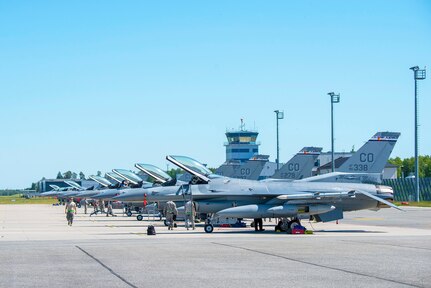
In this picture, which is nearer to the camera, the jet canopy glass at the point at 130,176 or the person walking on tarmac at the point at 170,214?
the person walking on tarmac at the point at 170,214

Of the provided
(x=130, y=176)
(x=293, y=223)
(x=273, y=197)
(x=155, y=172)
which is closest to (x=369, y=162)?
(x=273, y=197)

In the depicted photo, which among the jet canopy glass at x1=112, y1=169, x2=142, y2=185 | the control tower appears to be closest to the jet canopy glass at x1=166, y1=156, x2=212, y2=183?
the jet canopy glass at x1=112, y1=169, x2=142, y2=185

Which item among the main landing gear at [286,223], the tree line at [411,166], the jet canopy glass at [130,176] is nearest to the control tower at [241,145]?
the tree line at [411,166]

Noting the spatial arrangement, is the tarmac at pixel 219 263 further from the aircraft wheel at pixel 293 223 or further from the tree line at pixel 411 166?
the tree line at pixel 411 166

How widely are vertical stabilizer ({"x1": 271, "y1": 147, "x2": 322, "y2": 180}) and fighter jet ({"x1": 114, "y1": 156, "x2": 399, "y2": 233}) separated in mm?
6485

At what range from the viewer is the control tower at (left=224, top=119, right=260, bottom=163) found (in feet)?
380

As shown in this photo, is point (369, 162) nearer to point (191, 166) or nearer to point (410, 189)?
point (191, 166)

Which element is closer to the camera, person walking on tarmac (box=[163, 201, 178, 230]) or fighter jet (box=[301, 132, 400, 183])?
fighter jet (box=[301, 132, 400, 183])

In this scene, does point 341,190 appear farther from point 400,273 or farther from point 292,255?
point 400,273

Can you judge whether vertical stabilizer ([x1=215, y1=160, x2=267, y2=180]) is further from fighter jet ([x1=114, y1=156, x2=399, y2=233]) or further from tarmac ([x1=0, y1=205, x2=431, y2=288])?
tarmac ([x1=0, y1=205, x2=431, y2=288])


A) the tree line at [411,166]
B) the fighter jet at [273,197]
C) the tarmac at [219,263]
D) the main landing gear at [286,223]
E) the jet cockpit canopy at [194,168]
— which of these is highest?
the tree line at [411,166]

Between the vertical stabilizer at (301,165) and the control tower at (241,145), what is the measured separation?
77.9 metres

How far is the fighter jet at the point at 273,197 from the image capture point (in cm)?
2816

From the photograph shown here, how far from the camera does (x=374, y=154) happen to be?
30984mm
